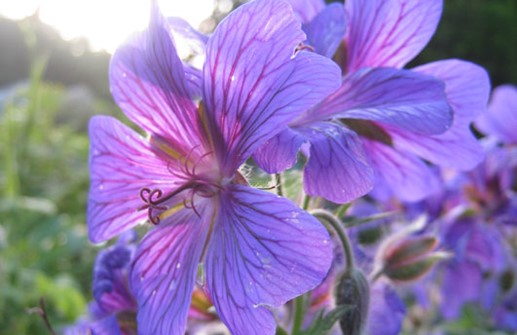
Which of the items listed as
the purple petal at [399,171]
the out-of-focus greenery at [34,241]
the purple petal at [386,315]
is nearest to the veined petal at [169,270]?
the purple petal at [399,171]

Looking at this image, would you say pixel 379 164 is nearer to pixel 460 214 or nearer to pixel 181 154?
pixel 181 154

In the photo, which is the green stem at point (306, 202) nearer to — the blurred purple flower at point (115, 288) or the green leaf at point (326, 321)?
the green leaf at point (326, 321)

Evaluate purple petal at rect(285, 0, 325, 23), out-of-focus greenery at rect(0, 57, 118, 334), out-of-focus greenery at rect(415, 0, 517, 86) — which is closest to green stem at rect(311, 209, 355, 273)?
purple petal at rect(285, 0, 325, 23)

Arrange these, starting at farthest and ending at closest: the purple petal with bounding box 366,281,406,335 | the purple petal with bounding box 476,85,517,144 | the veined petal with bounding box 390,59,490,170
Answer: the purple petal with bounding box 476,85,517,144 < the purple petal with bounding box 366,281,406,335 < the veined petal with bounding box 390,59,490,170

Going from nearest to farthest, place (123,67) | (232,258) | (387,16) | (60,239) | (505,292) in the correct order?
(232,258) < (123,67) < (387,16) < (505,292) < (60,239)

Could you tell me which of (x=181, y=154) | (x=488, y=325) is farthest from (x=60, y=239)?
(x=181, y=154)

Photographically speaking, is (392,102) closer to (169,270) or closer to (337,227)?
(337,227)

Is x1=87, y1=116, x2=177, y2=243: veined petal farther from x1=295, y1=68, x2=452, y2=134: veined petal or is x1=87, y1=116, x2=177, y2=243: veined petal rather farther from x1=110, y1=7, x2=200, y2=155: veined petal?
x1=295, y1=68, x2=452, y2=134: veined petal
